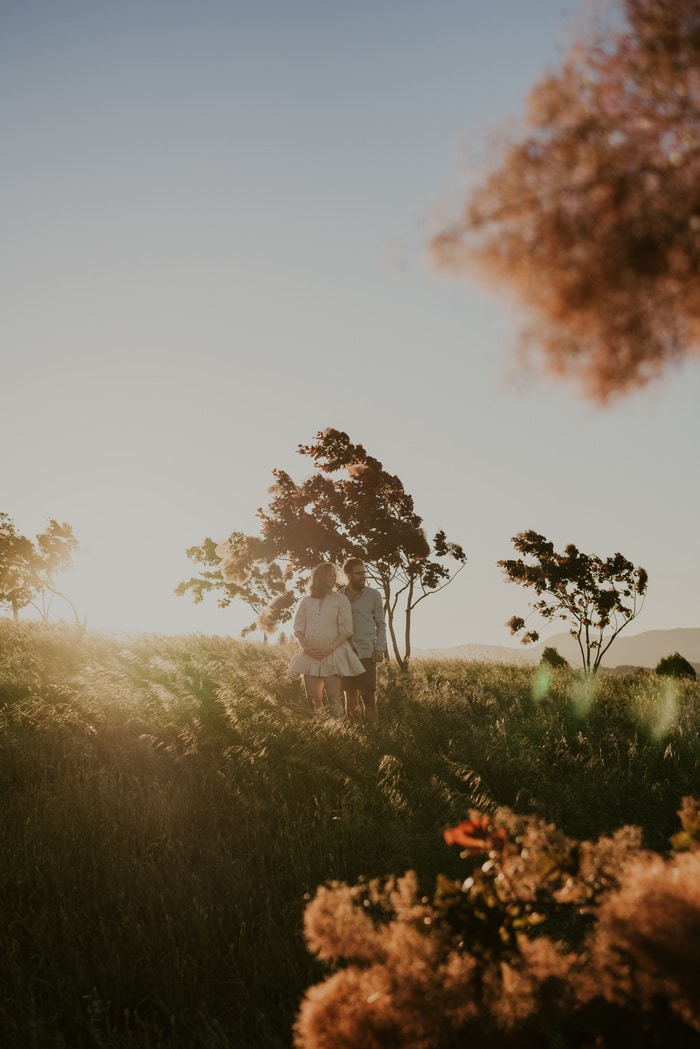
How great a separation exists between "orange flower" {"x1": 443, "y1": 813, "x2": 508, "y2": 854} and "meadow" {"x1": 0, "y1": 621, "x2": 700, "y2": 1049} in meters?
0.62

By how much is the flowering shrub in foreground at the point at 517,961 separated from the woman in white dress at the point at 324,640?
6.19 m

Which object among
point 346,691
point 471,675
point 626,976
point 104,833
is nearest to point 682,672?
point 471,675

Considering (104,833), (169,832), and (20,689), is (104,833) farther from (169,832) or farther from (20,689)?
(20,689)

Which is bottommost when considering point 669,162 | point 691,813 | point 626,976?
point 626,976

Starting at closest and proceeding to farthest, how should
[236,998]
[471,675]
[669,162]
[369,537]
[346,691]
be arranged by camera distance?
[669,162], [236,998], [346,691], [471,675], [369,537]

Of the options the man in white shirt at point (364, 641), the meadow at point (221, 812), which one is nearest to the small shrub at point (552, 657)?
the meadow at point (221, 812)

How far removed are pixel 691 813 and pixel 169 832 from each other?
371 centimetres

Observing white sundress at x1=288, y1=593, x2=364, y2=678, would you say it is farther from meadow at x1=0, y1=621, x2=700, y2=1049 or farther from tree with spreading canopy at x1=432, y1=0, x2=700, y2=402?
Result: tree with spreading canopy at x1=432, y1=0, x2=700, y2=402

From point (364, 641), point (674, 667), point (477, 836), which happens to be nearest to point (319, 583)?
point (364, 641)

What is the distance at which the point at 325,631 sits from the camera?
775cm

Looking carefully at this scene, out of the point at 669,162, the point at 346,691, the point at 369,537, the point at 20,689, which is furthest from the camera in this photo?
the point at 369,537

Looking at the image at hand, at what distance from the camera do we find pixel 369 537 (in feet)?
49.6

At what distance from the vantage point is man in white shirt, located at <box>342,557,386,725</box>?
8.25 meters

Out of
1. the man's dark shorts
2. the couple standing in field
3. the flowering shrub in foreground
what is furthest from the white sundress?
the flowering shrub in foreground
